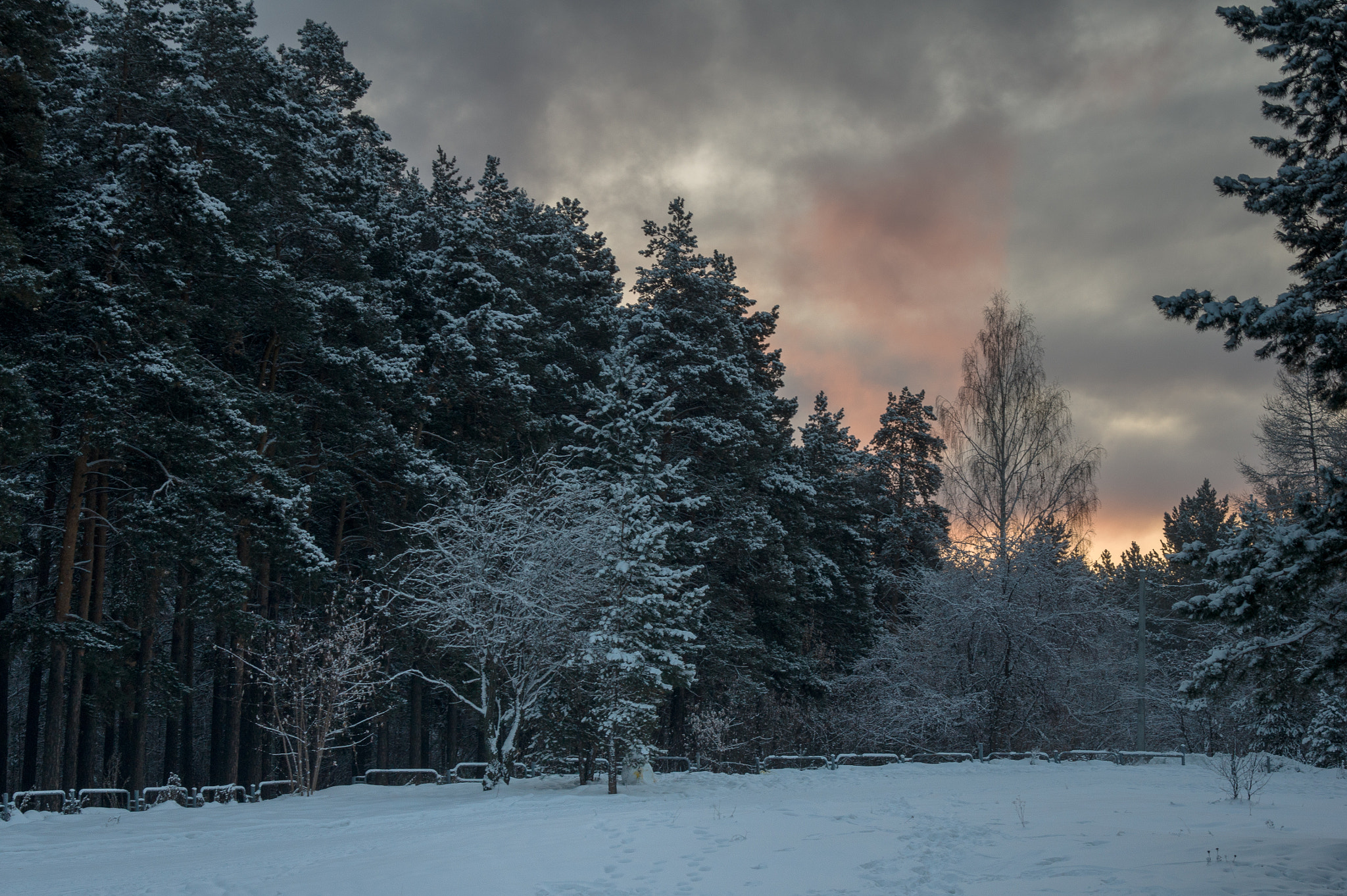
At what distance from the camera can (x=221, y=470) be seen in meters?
18.2

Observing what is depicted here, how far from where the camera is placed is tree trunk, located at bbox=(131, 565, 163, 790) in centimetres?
1950

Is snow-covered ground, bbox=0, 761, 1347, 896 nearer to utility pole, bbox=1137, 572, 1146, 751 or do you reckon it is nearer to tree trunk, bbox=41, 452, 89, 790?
tree trunk, bbox=41, 452, 89, 790

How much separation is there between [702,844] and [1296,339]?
29.5ft

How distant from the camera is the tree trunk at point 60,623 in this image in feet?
55.3

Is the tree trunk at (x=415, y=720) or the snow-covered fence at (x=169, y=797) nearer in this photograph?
the snow-covered fence at (x=169, y=797)

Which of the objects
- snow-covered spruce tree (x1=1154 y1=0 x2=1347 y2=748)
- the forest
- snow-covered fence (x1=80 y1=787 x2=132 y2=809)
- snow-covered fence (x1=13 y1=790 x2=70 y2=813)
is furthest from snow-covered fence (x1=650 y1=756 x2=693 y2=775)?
snow-covered spruce tree (x1=1154 y1=0 x2=1347 y2=748)

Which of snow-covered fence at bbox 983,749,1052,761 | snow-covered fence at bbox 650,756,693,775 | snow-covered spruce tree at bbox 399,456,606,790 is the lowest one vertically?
snow-covered fence at bbox 983,749,1052,761

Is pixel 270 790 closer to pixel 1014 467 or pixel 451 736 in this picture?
pixel 451 736

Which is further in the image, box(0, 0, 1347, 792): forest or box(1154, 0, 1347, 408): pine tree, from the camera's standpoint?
box(0, 0, 1347, 792): forest

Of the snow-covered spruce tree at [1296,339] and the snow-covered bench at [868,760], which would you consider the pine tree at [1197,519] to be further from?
the snow-covered spruce tree at [1296,339]

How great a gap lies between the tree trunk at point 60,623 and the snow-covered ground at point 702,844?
1855 mm

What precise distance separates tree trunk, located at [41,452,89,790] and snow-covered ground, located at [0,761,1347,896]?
1.85 meters

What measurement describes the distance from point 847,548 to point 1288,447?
1675cm

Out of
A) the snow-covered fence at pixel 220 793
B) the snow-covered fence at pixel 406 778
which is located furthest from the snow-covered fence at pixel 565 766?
the snow-covered fence at pixel 220 793
